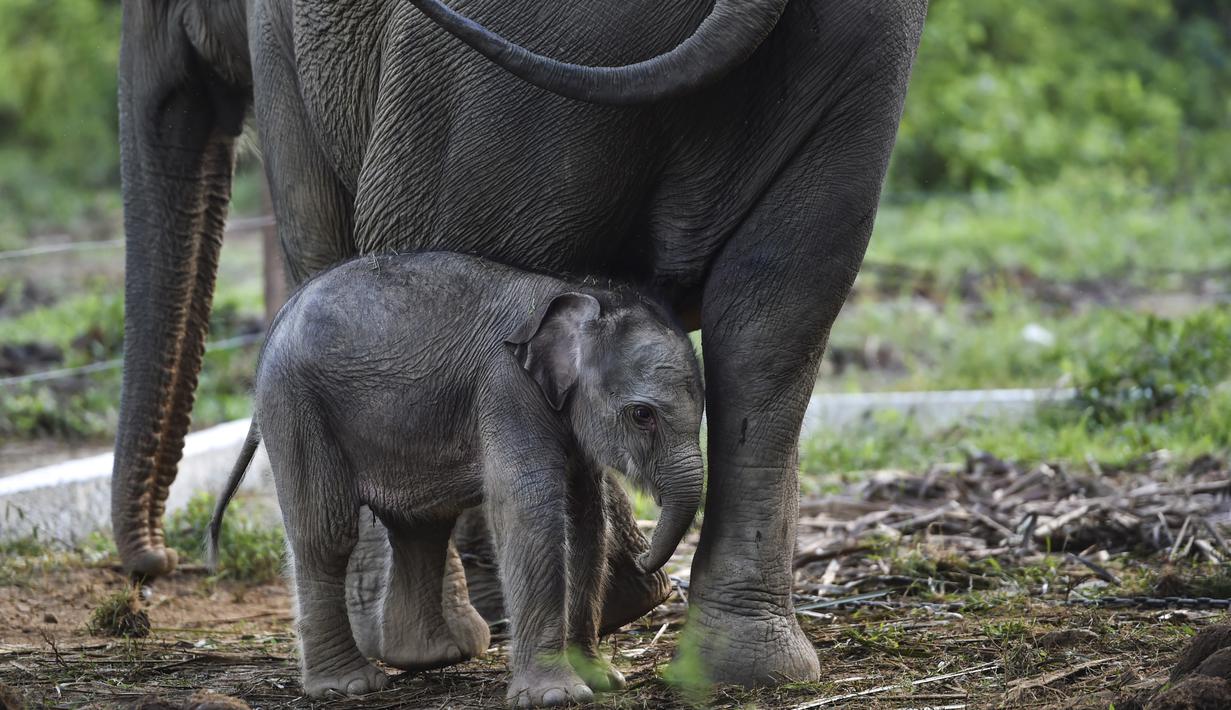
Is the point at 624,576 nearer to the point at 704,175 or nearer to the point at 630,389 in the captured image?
the point at 630,389

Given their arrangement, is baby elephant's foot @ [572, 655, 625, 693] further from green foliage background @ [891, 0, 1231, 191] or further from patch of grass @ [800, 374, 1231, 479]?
green foliage background @ [891, 0, 1231, 191]

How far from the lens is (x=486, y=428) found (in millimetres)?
3838

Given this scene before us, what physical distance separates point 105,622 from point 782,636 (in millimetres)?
2246

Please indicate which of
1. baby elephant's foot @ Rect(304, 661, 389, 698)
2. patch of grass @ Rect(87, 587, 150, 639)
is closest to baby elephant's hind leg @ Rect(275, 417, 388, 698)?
baby elephant's foot @ Rect(304, 661, 389, 698)

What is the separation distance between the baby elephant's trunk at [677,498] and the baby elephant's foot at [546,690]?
0.35 m

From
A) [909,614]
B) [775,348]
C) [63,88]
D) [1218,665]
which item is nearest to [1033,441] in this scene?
[909,614]

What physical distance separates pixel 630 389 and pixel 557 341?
0.65 ft

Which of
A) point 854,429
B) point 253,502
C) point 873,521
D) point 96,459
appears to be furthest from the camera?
point 854,429

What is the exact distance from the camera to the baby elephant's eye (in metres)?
3.79

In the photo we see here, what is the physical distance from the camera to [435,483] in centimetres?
399

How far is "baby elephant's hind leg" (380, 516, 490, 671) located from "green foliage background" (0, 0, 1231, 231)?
13.4 meters

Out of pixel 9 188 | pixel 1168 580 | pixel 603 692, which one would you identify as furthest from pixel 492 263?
pixel 9 188

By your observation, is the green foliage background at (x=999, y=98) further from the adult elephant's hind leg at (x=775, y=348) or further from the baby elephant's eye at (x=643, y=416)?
the baby elephant's eye at (x=643, y=416)

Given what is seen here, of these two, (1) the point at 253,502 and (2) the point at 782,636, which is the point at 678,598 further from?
(1) the point at 253,502
